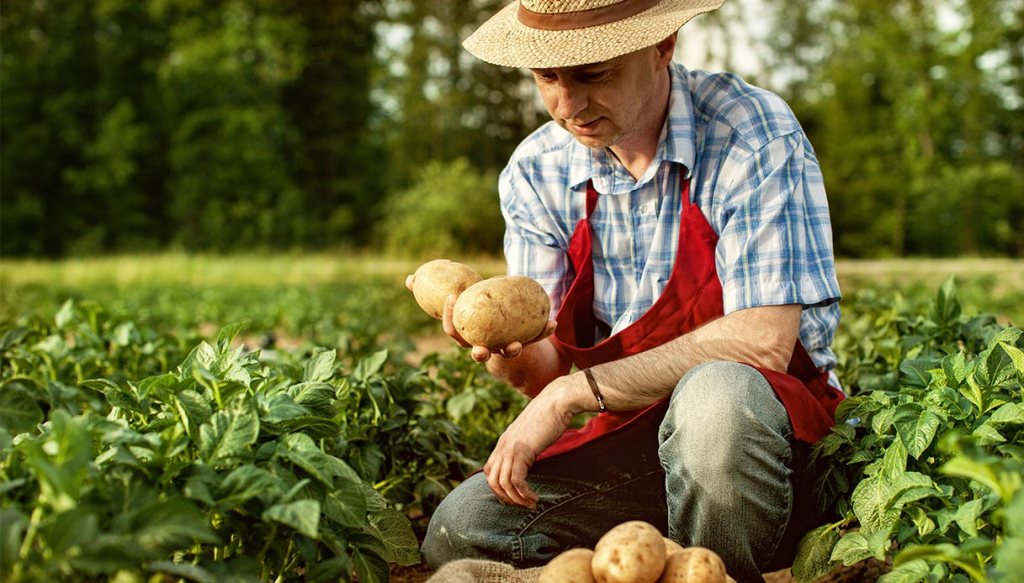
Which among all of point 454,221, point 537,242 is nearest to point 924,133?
point 454,221

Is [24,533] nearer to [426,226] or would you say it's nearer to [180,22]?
[426,226]

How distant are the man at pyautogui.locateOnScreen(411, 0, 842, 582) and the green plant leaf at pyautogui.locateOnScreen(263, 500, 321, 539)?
0.75 m

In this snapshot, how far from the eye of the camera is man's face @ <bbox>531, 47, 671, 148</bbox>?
2436 mm

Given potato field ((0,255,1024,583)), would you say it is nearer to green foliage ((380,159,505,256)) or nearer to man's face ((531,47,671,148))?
man's face ((531,47,671,148))

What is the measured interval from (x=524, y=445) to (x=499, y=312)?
1.08ft

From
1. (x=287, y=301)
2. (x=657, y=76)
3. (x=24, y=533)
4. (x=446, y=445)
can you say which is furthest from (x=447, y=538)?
(x=287, y=301)

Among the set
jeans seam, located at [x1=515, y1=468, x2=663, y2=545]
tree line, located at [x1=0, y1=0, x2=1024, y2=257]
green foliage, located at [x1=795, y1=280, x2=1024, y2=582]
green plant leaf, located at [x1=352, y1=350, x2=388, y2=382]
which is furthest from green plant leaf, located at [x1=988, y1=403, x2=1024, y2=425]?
tree line, located at [x1=0, y1=0, x2=1024, y2=257]

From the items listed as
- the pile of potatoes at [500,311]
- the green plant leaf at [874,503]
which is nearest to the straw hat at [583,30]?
the pile of potatoes at [500,311]

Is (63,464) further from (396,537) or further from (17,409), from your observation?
(17,409)

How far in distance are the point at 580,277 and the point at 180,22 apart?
24288 millimetres

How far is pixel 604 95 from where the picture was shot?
2.47 m

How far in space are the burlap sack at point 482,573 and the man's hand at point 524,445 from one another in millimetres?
193

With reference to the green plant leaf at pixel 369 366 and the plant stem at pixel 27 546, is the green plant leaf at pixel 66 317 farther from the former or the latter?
the plant stem at pixel 27 546

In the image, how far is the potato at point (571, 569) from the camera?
1.88m
